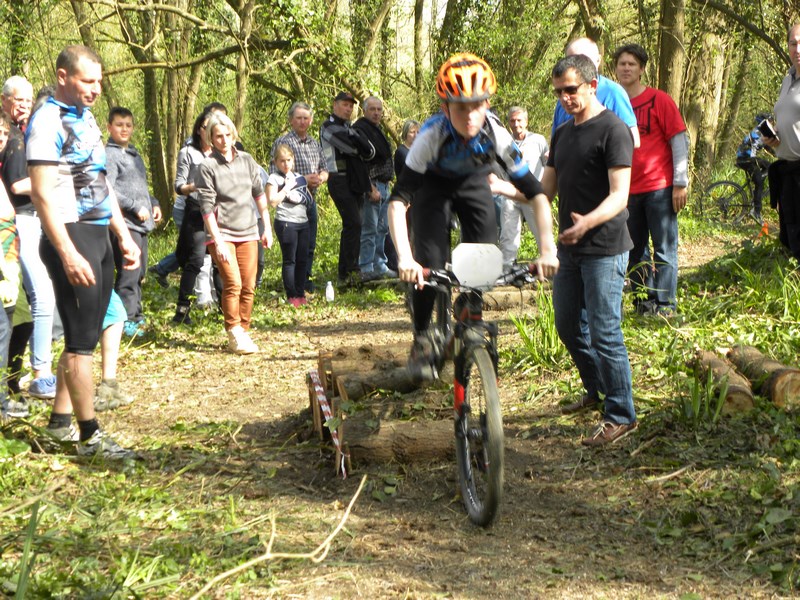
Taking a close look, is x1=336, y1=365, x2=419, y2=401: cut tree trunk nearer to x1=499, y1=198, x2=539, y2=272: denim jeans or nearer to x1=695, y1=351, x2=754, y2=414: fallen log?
x1=695, y1=351, x2=754, y2=414: fallen log

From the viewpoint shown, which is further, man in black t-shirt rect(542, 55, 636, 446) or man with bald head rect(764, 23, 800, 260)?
man with bald head rect(764, 23, 800, 260)

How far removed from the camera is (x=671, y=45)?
1449cm

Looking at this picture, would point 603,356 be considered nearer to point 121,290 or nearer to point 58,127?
point 58,127

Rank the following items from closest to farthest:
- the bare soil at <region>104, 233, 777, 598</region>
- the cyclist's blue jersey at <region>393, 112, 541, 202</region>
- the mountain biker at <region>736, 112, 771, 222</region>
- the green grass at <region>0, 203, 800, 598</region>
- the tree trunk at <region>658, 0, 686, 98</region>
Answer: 1. the green grass at <region>0, 203, 800, 598</region>
2. the bare soil at <region>104, 233, 777, 598</region>
3. the cyclist's blue jersey at <region>393, 112, 541, 202</region>
4. the tree trunk at <region>658, 0, 686, 98</region>
5. the mountain biker at <region>736, 112, 771, 222</region>

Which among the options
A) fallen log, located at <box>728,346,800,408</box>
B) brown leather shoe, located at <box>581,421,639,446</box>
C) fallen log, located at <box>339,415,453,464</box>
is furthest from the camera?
fallen log, located at <box>728,346,800,408</box>

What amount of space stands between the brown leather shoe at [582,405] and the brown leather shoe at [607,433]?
1.58 feet

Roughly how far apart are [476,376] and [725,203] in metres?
14.0

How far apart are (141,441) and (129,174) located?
3.50m

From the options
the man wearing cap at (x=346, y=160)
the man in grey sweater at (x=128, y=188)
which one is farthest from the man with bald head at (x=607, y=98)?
the man wearing cap at (x=346, y=160)

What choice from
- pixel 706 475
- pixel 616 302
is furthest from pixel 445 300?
pixel 706 475

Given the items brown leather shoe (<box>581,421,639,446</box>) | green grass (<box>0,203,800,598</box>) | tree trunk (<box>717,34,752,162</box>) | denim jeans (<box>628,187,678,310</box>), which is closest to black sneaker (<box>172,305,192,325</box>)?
green grass (<box>0,203,800,598</box>)

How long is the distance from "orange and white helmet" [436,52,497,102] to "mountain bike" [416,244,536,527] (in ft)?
2.35

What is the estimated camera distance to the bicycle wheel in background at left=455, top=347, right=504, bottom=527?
409 centimetres

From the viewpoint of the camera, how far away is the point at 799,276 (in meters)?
7.69
